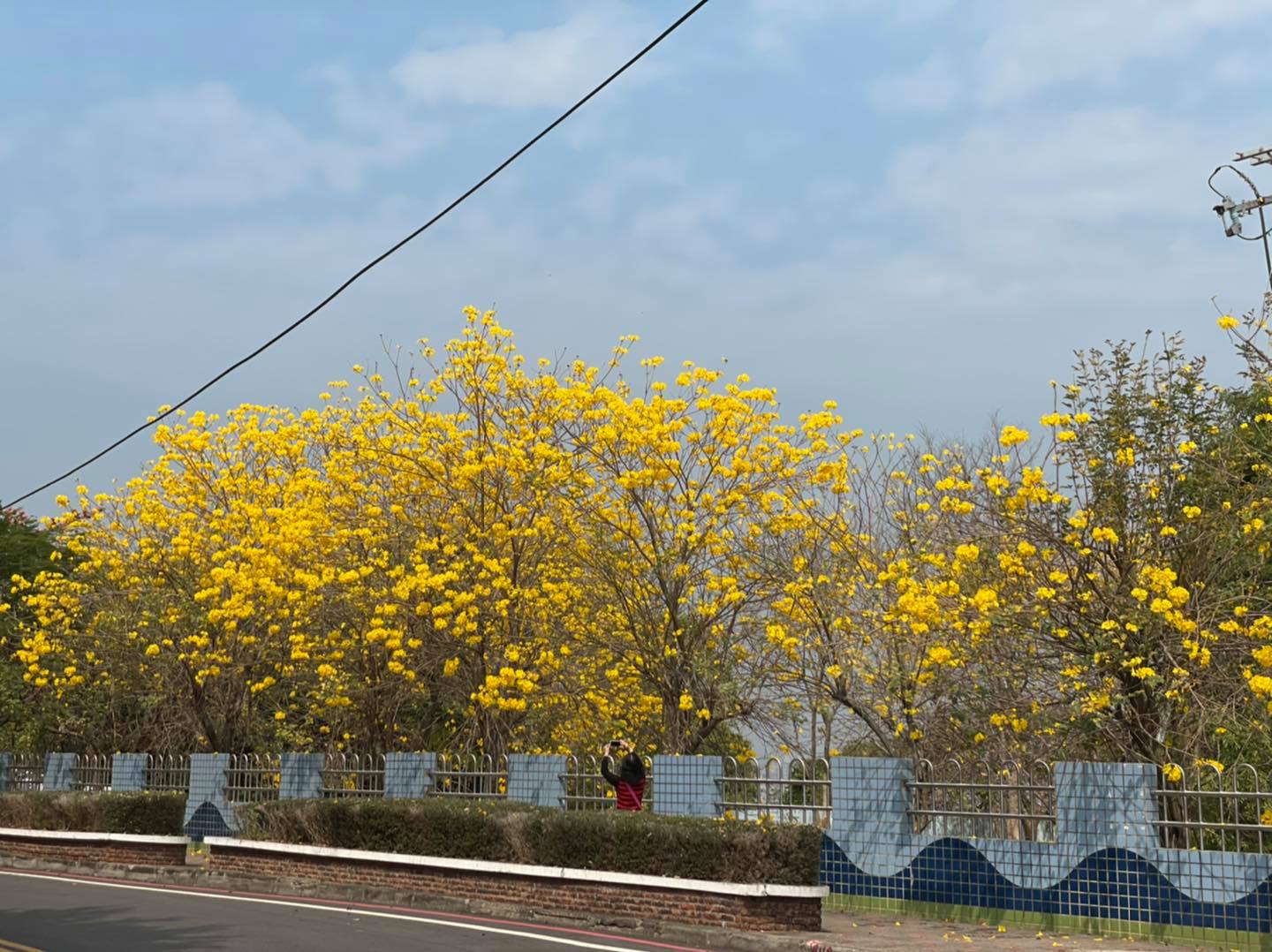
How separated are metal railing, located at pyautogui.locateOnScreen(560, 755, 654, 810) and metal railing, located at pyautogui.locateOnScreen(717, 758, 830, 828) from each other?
5.90 ft

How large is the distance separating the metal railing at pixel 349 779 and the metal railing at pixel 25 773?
9.32 metres

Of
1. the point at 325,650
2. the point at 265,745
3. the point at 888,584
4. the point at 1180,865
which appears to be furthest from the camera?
the point at 265,745

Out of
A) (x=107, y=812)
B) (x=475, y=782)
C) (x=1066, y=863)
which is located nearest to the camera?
(x=1066, y=863)

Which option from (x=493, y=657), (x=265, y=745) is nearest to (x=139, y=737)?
(x=265, y=745)

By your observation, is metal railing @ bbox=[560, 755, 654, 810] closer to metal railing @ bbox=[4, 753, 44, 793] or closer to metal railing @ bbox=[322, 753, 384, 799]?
metal railing @ bbox=[322, 753, 384, 799]

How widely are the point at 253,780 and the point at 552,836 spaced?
8921 millimetres

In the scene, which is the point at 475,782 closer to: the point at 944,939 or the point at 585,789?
the point at 585,789

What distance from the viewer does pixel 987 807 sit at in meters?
14.5

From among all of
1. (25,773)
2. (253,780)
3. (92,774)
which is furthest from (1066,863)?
(25,773)

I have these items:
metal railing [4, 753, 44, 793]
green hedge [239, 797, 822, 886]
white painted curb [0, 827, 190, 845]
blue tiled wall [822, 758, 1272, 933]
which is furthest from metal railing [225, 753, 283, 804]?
blue tiled wall [822, 758, 1272, 933]

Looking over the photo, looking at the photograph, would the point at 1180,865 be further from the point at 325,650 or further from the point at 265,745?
the point at 265,745

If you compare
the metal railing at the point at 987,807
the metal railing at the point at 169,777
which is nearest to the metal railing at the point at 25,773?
the metal railing at the point at 169,777

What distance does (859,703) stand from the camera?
22203mm

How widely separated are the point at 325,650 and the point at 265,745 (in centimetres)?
653
